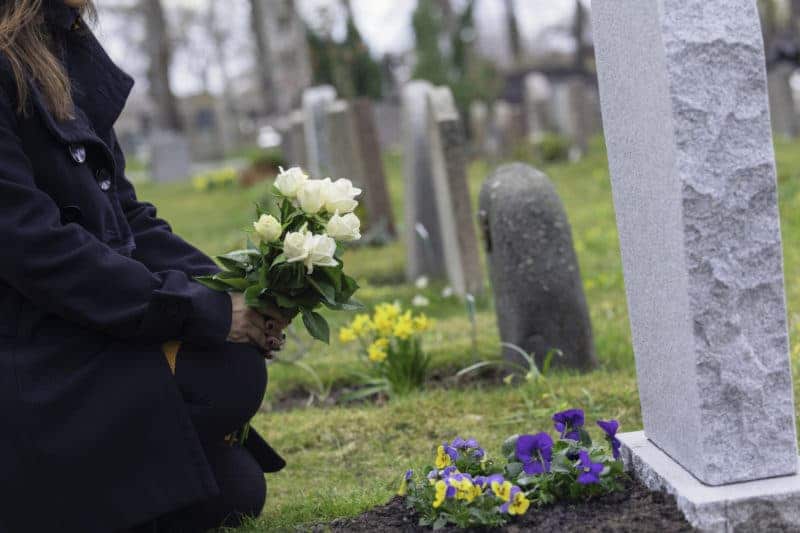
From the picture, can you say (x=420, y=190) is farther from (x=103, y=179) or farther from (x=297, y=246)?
(x=297, y=246)

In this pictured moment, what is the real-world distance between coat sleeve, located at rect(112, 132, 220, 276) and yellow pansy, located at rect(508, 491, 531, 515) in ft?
3.84

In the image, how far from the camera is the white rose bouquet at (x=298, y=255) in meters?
2.62

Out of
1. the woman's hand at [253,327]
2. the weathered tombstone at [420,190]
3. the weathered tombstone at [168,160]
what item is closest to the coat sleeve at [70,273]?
the woman's hand at [253,327]

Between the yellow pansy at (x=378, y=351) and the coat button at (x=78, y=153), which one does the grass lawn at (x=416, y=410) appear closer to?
the yellow pansy at (x=378, y=351)

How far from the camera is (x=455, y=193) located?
6312mm

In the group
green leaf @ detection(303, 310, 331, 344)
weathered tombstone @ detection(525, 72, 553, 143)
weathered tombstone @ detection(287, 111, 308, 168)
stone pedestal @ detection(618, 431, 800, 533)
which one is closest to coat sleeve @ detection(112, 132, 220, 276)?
green leaf @ detection(303, 310, 331, 344)

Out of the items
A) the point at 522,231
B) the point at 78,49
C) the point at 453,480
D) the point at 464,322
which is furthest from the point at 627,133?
the point at 464,322

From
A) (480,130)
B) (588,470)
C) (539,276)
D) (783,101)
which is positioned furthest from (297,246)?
(480,130)

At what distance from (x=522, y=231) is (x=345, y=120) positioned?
509cm

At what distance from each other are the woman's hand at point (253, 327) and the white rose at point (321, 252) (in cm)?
22

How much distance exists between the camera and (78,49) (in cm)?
284

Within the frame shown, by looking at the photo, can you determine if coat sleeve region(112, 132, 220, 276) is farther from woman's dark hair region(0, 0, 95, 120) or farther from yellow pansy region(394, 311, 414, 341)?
yellow pansy region(394, 311, 414, 341)

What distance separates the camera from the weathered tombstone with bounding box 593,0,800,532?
7.06ft

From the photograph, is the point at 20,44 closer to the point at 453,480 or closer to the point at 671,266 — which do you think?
the point at 453,480
